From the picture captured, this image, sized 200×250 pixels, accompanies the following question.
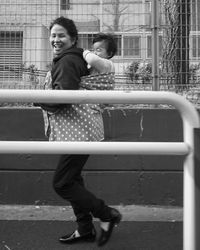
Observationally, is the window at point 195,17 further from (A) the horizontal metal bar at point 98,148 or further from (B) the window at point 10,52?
(A) the horizontal metal bar at point 98,148

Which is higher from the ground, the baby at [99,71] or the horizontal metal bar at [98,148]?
the baby at [99,71]

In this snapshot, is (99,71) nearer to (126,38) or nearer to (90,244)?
(90,244)

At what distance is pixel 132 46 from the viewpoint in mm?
4879

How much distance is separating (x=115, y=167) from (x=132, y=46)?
132 cm

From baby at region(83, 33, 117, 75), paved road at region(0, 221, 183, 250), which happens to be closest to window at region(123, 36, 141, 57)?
baby at region(83, 33, 117, 75)

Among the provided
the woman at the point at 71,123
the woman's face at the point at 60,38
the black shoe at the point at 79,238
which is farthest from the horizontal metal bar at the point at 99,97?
the black shoe at the point at 79,238

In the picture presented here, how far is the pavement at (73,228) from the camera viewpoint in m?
3.62

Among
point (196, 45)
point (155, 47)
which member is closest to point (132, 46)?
point (155, 47)

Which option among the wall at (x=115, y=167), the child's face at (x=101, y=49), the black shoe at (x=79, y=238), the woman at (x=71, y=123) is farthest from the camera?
the wall at (x=115, y=167)

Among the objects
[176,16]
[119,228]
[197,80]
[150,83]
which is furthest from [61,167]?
[176,16]

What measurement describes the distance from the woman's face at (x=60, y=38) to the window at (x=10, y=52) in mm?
1537

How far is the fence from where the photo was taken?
4773 mm

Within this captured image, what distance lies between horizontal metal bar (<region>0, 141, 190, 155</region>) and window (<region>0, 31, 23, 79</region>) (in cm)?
300

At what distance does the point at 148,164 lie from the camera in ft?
14.8
